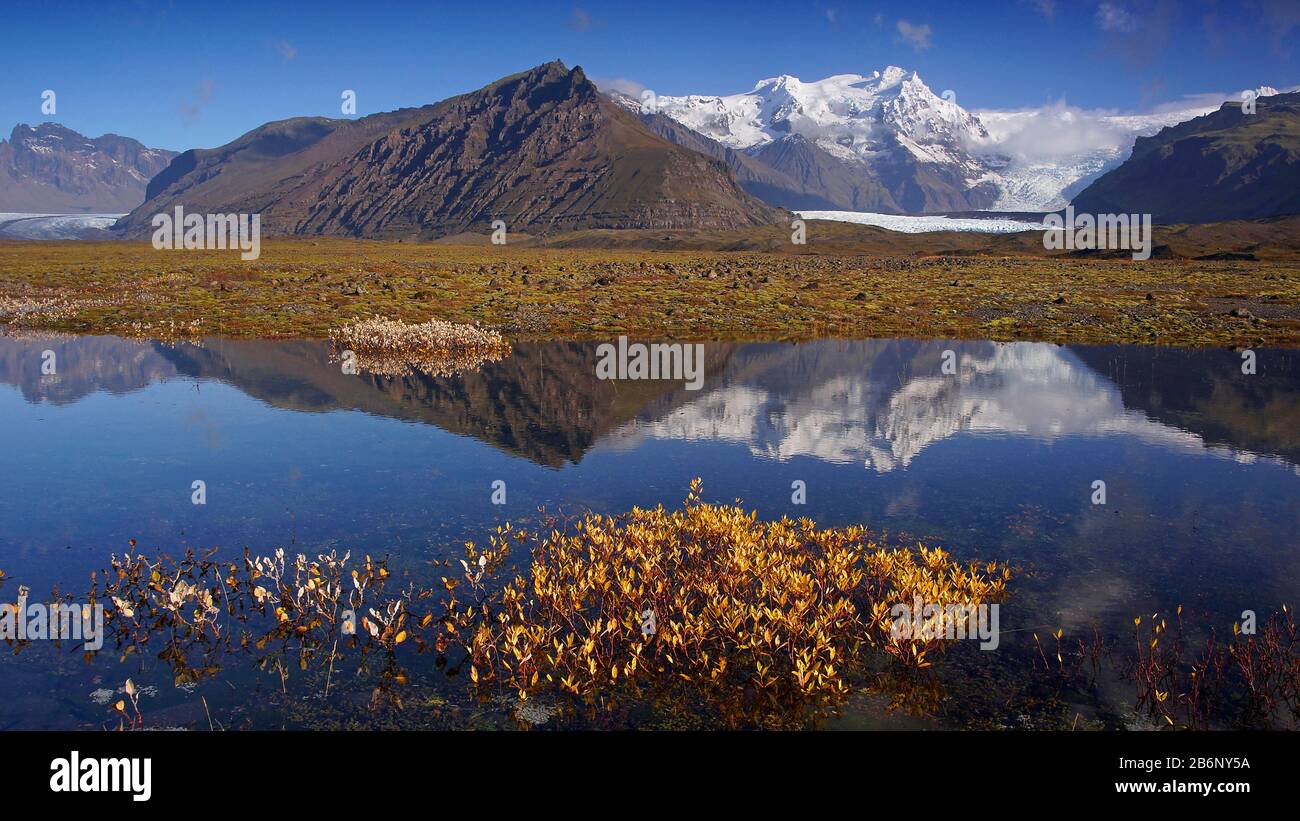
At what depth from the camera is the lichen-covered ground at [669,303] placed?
5266cm

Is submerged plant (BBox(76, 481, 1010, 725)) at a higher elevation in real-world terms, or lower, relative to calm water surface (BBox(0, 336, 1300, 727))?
lower

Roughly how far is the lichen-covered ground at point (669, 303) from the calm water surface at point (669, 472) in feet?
47.7

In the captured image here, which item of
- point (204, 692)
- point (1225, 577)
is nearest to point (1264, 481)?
point (1225, 577)

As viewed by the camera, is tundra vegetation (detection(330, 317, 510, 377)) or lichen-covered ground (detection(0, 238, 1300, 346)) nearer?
tundra vegetation (detection(330, 317, 510, 377))

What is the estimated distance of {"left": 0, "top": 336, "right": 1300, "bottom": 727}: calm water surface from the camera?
12281 mm

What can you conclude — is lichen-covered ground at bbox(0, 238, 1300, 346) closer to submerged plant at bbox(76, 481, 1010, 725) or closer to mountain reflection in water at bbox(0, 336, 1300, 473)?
mountain reflection in water at bbox(0, 336, 1300, 473)

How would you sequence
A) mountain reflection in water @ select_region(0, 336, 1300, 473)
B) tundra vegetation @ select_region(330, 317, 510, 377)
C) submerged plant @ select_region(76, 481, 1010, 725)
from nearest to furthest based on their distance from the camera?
submerged plant @ select_region(76, 481, 1010, 725)
mountain reflection in water @ select_region(0, 336, 1300, 473)
tundra vegetation @ select_region(330, 317, 510, 377)

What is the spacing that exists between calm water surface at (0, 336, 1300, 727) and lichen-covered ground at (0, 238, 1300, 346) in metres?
14.5

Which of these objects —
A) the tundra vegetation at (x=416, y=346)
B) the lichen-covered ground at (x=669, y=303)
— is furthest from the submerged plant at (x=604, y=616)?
the lichen-covered ground at (x=669, y=303)
